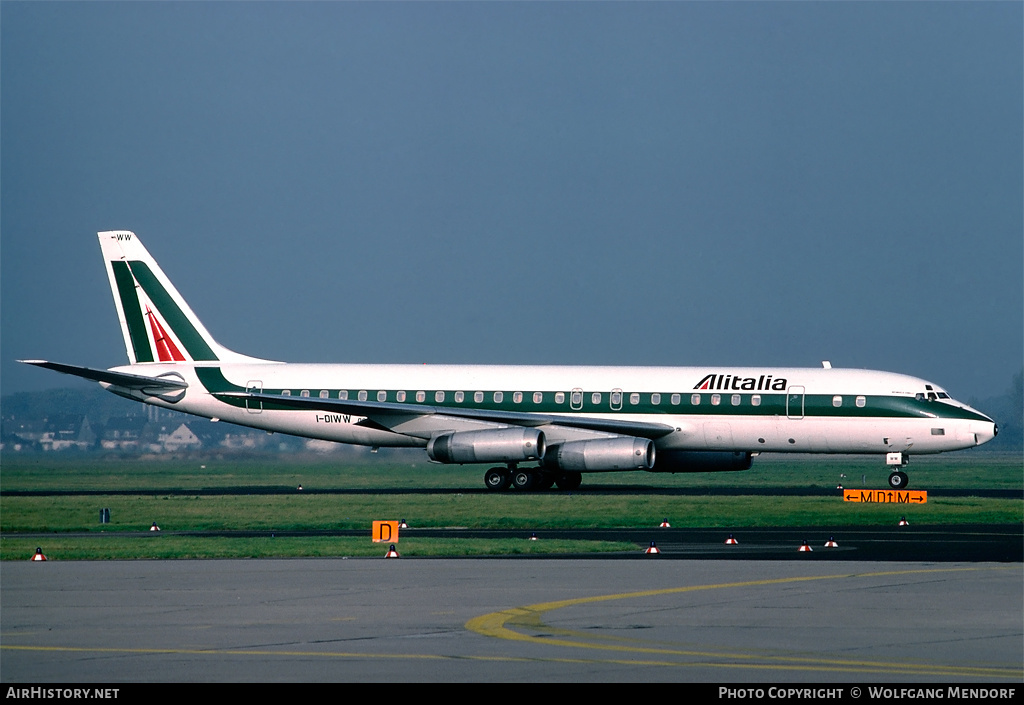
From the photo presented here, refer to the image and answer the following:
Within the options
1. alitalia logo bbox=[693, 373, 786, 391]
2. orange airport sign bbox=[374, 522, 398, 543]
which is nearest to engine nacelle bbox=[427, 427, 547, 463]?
alitalia logo bbox=[693, 373, 786, 391]

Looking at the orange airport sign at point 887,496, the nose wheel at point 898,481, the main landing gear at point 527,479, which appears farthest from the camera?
the main landing gear at point 527,479

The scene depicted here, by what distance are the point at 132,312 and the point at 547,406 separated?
1596 cm

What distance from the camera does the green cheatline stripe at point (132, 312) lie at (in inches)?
1978

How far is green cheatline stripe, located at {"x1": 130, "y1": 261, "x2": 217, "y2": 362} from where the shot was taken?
49.7 metres

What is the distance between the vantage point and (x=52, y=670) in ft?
40.0

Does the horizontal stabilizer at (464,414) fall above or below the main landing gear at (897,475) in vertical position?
above

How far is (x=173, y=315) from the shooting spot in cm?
5003

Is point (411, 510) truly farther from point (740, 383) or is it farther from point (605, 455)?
point (740, 383)

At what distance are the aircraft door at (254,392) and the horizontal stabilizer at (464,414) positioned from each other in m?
0.16

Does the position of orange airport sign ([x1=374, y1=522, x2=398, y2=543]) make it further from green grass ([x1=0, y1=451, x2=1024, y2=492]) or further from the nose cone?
the nose cone

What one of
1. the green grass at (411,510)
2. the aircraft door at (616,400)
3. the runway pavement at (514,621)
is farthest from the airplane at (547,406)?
the runway pavement at (514,621)

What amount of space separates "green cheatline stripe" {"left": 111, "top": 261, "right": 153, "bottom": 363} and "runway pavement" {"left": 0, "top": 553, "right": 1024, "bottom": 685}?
93.4 feet

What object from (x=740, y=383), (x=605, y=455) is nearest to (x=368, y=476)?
(x=605, y=455)

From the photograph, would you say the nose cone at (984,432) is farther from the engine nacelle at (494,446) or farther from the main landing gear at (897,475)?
the engine nacelle at (494,446)
